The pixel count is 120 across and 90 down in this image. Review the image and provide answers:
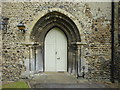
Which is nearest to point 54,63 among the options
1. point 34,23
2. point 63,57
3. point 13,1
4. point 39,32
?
point 63,57

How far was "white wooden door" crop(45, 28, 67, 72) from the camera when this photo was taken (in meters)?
5.49

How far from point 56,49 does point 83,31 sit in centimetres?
154

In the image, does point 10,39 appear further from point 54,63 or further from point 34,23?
point 54,63

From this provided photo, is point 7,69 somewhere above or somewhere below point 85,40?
below

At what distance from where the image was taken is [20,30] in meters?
4.93

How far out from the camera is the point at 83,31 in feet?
16.0

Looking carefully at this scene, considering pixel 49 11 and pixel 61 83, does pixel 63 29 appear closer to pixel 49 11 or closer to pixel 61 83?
pixel 49 11

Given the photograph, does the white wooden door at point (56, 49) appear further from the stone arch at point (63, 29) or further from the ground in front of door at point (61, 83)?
the ground in front of door at point (61, 83)

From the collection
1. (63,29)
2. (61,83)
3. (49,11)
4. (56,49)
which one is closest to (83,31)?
(63,29)

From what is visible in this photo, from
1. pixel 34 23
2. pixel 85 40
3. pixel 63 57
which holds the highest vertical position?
pixel 34 23

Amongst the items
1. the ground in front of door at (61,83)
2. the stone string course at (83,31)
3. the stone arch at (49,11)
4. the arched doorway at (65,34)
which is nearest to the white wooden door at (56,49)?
the arched doorway at (65,34)

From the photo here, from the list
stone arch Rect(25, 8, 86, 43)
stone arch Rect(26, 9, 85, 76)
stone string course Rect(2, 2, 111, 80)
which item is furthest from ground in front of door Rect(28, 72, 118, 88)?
stone arch Rect(25, 8, 86, 43)

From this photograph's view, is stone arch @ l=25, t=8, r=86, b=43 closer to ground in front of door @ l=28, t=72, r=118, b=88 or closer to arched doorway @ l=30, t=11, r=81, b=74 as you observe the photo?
arched doorway @ l=30, t=11, r=81, b=74

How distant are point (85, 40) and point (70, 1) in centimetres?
177
